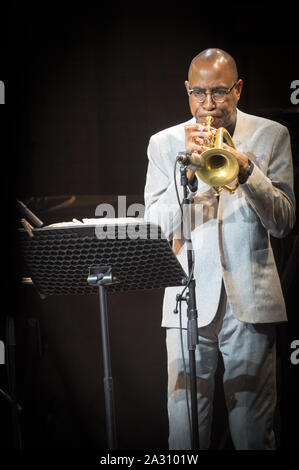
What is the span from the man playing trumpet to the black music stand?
36cm

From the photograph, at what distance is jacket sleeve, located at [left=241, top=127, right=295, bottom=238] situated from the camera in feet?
7.11

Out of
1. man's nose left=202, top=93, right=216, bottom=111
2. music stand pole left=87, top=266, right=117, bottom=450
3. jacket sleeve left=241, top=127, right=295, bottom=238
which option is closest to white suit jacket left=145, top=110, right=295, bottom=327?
jacket sleeve left=241, top=127, right=295, bottom=238

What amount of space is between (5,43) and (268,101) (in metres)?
1.60

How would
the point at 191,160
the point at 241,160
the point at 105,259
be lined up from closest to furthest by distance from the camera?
the point at 105,259, the point at 191,160, the point at 241,160

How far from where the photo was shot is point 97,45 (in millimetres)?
3721

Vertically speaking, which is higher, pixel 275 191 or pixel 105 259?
pixel 275 191

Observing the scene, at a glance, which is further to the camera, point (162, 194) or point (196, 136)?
point (162, 194)

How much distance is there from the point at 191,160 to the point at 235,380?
899 mm

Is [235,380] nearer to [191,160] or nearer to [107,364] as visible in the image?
[107,364]

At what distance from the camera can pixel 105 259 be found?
6.18ft

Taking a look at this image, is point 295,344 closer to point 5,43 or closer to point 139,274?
point 139,274

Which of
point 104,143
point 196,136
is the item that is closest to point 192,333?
point 196,136

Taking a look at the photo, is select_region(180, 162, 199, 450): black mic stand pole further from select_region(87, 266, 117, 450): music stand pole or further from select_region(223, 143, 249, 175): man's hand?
select_region(87, 266, 117, 450): music stand pole
